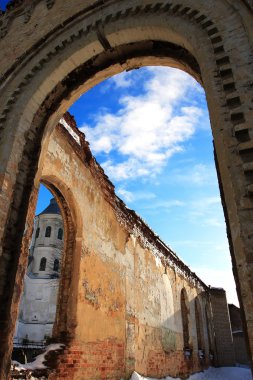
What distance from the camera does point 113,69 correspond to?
4355mm

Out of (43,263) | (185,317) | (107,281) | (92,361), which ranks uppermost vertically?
(43,263)

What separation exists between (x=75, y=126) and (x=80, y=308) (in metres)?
3.67

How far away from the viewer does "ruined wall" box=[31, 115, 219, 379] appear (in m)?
5.51

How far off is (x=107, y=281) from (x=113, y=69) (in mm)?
4595

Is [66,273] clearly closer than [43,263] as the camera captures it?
Yes

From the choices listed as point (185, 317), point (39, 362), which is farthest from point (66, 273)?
point (185, 317)

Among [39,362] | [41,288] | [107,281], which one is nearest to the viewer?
[39,362]

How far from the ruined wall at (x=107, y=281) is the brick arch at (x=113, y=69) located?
532 mm

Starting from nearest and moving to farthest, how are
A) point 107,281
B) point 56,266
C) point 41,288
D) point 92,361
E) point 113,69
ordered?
1. point 113,69
2. point 92,361
3. point 107,281
4. point 41,288
5. point 56,266

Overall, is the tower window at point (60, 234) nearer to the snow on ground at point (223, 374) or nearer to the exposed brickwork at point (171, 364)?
the snow on ground at point (223, 374)

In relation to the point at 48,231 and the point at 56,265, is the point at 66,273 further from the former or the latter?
the point at 48,231

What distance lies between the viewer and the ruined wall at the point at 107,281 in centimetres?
551

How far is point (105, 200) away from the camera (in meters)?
7.63

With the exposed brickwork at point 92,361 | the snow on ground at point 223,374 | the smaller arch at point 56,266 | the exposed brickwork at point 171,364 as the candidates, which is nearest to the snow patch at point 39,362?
the exposed brickwork at point 92,361
